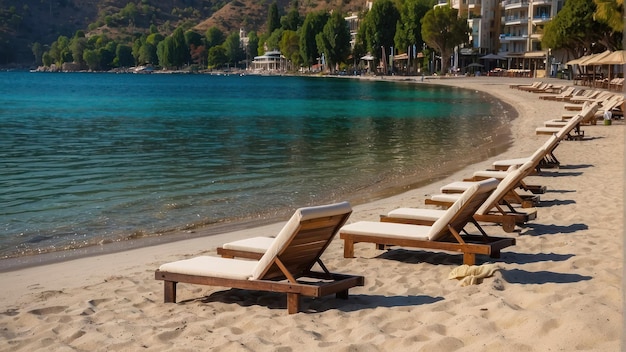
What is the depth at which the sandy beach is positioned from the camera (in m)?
6.00

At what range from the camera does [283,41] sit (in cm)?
16688

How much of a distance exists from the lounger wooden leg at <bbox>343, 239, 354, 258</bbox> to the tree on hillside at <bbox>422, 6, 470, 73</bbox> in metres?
101

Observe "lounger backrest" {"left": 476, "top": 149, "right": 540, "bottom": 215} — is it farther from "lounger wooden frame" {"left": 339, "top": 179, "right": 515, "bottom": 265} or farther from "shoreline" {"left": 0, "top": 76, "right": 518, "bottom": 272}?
"shoreline" {"left": 0, "top": 76, "right": 518, "bottom": 272}

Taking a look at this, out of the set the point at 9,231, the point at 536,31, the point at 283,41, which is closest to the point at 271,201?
the point at 9,231

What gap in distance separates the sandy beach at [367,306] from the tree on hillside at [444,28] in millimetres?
99342

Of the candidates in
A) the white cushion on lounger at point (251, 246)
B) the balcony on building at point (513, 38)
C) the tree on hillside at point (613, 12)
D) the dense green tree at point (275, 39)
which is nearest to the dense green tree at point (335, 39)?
the balcony on building at point (513, 38)

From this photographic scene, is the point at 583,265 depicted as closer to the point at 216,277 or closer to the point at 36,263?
the point at 216,277

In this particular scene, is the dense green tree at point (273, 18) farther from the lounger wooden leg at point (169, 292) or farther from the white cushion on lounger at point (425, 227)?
the lounger wooden leg at point (169, 292)

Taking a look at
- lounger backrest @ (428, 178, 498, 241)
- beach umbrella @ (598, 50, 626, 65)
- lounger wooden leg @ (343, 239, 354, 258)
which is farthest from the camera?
beach umbrella @ (598, 50, 626, 65)

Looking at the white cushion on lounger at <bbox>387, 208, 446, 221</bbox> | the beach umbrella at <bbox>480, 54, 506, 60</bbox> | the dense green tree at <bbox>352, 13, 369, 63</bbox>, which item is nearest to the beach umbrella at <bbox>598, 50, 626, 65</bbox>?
the white cushion on lounger at <bbox>387, 208, 446, 221</bbox>

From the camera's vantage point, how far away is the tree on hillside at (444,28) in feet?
352

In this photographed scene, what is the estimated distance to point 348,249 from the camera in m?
9.03

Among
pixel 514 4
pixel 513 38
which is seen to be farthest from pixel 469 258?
pixel 514 4

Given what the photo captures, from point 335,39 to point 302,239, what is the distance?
133 metres
